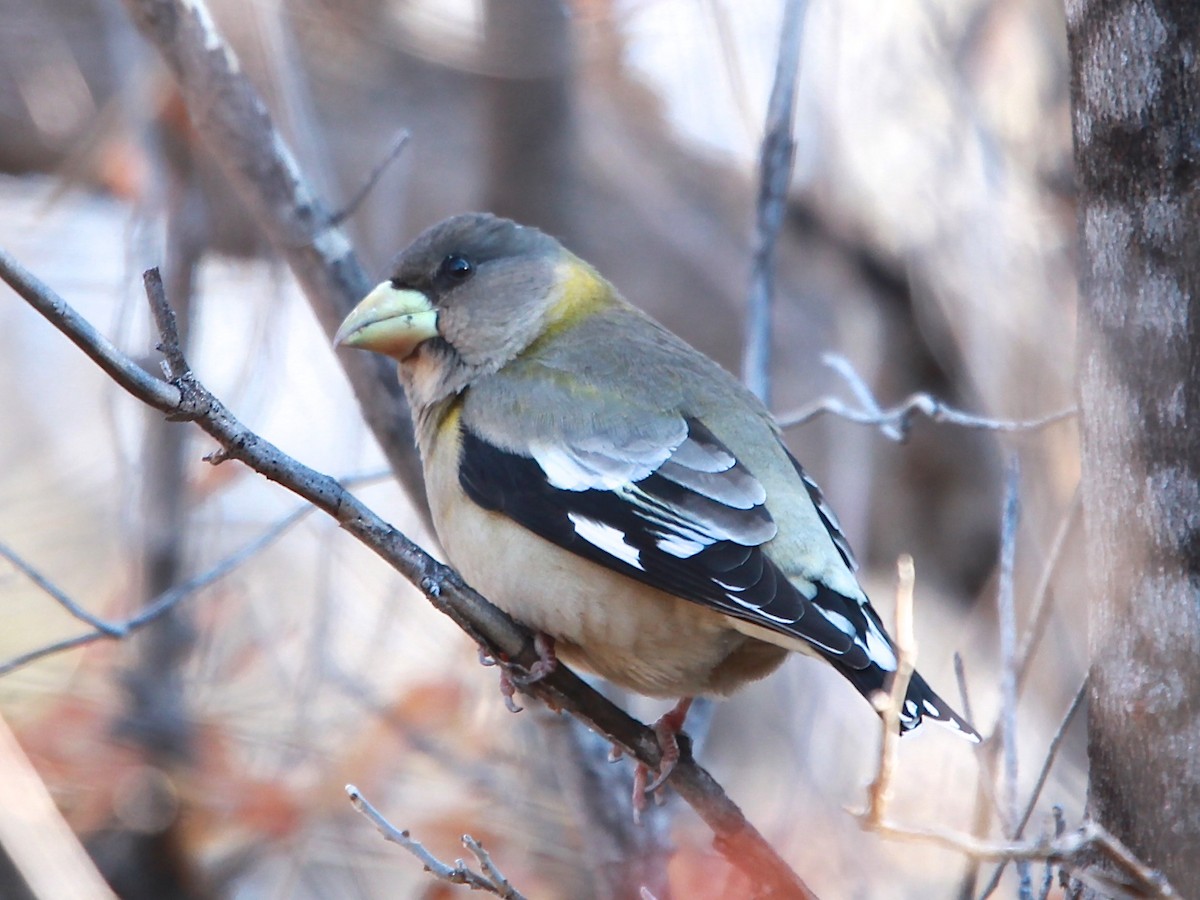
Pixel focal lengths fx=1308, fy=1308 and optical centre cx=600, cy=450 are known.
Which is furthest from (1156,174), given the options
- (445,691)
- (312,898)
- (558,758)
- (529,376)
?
(312,898)

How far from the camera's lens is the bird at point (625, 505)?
2.56m

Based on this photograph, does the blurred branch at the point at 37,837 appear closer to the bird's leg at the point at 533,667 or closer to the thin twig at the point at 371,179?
the bird's leg at the point at 533,667

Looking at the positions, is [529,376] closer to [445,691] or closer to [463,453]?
[463,453]

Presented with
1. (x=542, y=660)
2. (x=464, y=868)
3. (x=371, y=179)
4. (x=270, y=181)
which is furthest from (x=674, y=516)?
(x=270, y=181)

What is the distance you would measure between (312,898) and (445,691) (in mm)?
885

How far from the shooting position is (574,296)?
3.59m

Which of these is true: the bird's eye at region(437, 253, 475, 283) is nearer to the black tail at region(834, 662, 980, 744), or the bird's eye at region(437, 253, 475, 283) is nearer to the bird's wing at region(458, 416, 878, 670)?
the bird's wing at region(458, 416, 878, 670)

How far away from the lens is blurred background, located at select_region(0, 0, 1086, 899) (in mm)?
4098

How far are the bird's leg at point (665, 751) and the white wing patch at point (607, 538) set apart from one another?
41 centimetres

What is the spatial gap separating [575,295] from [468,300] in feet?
1.02

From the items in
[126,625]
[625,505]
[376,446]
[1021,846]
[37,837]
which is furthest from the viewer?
[376,446]

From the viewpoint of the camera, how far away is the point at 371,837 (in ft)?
14.2

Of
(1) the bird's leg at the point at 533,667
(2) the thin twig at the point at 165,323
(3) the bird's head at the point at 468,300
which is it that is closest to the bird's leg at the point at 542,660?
(1) the bird's leg at the point at 533,667

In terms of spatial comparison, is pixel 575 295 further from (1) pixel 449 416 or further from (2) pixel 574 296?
(1) pixel 449 416
